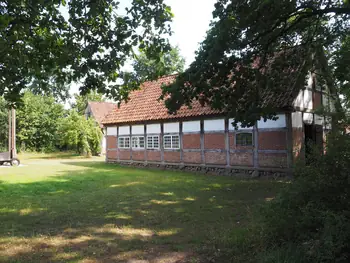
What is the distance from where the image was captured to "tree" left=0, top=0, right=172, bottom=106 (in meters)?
5.00

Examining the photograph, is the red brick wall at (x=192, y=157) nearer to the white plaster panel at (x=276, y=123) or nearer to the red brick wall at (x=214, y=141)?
the red brick wall at (x=214, y=141)

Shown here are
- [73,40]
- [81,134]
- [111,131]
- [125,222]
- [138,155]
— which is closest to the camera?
[73,40]

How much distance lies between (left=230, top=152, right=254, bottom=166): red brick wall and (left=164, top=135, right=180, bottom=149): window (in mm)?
4020

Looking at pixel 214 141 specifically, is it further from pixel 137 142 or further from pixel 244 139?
pixel 137 142

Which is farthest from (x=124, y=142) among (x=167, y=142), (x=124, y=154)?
(x=167, y=142)

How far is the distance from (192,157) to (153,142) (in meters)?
3.61

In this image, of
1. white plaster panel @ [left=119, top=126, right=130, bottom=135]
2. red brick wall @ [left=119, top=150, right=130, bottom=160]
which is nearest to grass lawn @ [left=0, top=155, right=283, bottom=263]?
red brick wall @ [left=119, top=150, right=130, bottom=160]

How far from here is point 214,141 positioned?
55.3 feet

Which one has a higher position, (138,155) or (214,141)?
(214,141)

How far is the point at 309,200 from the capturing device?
4.73 meters

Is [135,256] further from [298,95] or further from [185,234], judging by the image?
[298,95]

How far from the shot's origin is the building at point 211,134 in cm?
1423

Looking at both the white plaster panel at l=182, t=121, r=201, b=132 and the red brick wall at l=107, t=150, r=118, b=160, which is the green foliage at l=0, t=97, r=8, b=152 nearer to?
the red brick wall at l=107, t=150, r=118, b=160

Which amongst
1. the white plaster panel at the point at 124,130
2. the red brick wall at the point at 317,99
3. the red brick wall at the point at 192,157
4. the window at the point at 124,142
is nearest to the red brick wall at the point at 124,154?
the window at the point at 124,142
